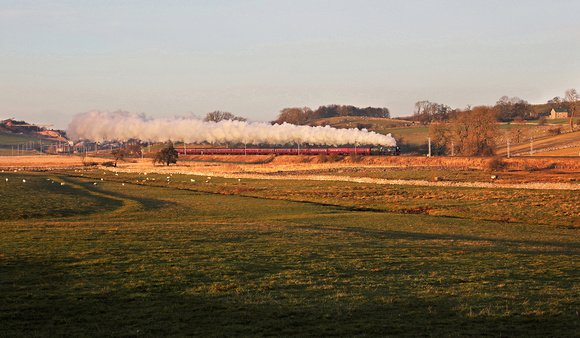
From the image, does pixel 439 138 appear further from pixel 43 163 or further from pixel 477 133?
pixel 43 163

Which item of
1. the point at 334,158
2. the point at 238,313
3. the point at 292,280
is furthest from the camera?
the point at 334,158

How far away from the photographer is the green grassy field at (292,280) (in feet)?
35.7

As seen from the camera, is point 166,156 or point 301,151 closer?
point 166,156

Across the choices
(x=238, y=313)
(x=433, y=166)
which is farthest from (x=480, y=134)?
(x=238, y=313)

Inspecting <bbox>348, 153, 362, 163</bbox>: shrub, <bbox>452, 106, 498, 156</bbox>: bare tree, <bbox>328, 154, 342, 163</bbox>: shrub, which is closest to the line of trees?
<bbox>452, 106, 498, 156</bbox>: bare tree

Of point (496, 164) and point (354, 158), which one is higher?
point (354, 158)

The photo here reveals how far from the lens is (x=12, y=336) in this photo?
984cm

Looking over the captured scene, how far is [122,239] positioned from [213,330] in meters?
12.8

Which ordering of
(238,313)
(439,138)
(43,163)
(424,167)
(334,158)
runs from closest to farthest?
(238,313), (424,167), (334,158), (439,138), (43,163)

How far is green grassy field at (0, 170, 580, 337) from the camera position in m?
10.9

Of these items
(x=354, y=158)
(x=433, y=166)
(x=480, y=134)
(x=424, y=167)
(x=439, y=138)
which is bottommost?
(x=424, y=167)

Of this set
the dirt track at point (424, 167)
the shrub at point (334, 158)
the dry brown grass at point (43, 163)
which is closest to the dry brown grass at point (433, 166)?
the dirt track at point (424, 167)

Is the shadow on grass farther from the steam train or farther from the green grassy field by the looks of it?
Result: the steam train

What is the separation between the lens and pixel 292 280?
15.0 meters
